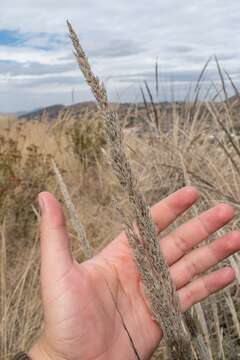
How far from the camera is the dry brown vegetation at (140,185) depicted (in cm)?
273

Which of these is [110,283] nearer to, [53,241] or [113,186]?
[53,241]

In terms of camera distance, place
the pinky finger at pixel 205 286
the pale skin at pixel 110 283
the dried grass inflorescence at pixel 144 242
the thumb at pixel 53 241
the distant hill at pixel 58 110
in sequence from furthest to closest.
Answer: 1. the distant hill at pixel 58 110
2. the pinky finger at pixel 205 286
3. the pale skin at pixel 110 283
4. the thumb at pixel 53 241
5. the dried grass inflorescence at pixel 144 242

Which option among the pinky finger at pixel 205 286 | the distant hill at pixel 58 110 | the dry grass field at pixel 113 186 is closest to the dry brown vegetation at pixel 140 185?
the dry grass field at pixel 113 186

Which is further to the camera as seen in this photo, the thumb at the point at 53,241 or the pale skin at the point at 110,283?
the pale skin at the point at 110,283

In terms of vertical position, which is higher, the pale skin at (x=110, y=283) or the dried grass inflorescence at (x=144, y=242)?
the dried grass inflorescence at (x=144, y=242)

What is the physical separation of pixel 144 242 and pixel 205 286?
0.90 metres

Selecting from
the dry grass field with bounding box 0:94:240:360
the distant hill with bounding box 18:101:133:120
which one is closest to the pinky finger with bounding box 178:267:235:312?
the dry grass field with bounding box 0:94:240:360

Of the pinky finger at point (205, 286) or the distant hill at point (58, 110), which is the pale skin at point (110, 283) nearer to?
the pinky finger at point (205, 286)

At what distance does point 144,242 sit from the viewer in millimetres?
971

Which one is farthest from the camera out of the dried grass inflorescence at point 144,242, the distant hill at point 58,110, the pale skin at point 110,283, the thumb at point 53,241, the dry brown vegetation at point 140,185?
the distant hill at point 58,110

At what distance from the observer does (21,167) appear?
709 cm

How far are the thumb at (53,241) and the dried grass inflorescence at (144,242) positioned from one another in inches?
18.5

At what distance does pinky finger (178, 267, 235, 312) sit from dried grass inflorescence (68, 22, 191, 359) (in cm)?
82

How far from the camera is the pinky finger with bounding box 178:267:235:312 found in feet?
5.86
